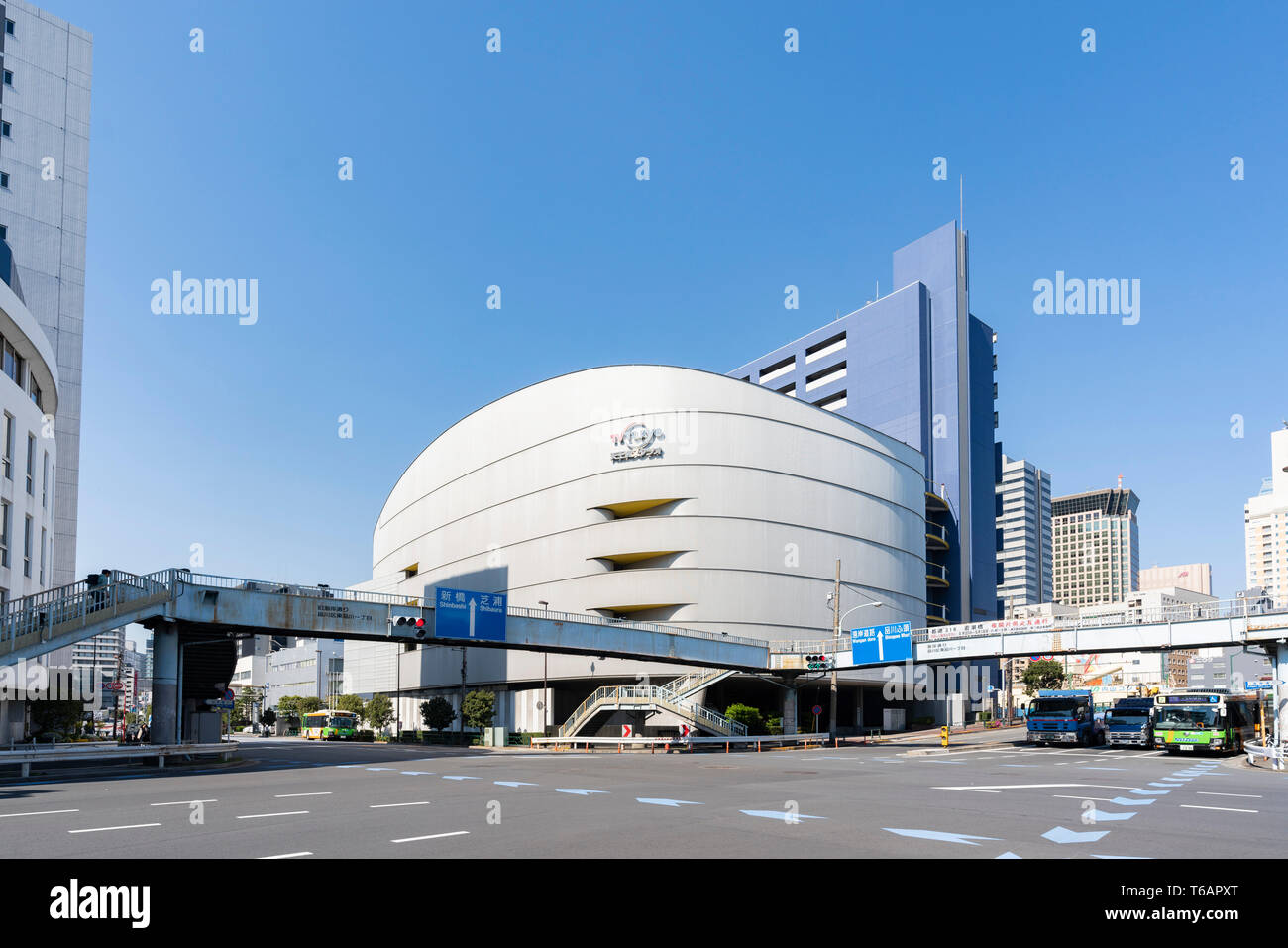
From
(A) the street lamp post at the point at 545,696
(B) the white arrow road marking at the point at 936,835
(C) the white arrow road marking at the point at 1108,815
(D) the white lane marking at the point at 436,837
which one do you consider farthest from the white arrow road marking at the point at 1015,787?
(A) the street lamp post at the point at 545,696

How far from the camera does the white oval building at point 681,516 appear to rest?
72.4 metres

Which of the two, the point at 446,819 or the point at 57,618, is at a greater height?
the point at 57,618

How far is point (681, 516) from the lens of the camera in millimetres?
72688

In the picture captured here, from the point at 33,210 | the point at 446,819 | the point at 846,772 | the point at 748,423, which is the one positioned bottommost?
the point at 846,772

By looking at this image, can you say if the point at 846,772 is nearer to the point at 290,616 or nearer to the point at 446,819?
the point at 446,819

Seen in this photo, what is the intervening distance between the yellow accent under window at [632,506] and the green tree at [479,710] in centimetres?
1721

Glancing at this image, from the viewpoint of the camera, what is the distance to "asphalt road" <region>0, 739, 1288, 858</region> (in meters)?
11.9

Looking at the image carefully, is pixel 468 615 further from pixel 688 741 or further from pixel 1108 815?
pixel 1108 815

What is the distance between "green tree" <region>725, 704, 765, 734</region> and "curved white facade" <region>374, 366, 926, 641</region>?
11274mm
